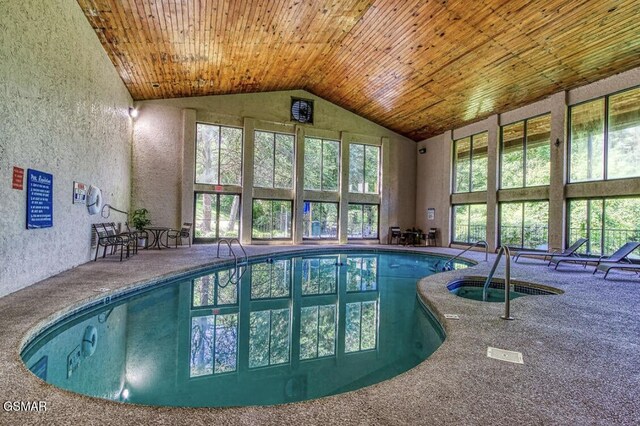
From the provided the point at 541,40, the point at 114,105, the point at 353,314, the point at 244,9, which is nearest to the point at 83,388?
the point at 353,314

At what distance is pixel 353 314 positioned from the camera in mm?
4730

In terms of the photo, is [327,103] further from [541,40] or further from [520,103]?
[541,40]

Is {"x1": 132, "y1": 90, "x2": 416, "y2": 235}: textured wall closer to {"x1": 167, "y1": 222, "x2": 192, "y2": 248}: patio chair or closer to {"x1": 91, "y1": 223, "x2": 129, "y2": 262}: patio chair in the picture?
{"x1": 167, "y1": 222, "x2": 192, "y2": 248}: patio chair

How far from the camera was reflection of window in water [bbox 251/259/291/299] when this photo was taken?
18.4ft

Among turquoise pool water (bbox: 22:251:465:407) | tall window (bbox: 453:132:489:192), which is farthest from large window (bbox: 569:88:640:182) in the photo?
turquoise pool water (bbox: 22:251:465:407)

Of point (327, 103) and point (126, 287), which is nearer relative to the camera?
point (126, 287)

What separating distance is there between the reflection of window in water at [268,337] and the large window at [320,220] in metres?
8.18

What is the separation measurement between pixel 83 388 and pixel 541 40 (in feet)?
30.3

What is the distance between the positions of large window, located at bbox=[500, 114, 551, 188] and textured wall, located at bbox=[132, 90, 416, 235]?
16.2 ft

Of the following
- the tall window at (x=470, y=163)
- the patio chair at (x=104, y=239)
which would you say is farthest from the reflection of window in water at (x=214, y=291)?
the tall window at (x=470, y=163)

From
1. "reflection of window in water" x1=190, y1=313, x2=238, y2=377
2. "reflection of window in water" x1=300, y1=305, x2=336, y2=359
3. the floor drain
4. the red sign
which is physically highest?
the red sign

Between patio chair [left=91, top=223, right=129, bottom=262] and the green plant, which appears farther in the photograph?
the green plant

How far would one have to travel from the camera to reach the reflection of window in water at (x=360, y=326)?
3.65 meters

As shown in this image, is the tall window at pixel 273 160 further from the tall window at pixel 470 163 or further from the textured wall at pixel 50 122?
the tall window at pixel 470 163
